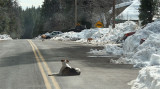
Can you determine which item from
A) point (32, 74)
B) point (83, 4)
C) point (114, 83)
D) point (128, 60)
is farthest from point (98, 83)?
point (83, 4)

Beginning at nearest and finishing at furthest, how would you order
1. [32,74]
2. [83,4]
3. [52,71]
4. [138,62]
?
[32,74] → [52,71] → [138,62] → [83,4]

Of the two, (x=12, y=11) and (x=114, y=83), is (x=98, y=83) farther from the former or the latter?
(x=12, y=11)

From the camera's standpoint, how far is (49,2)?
11725 centimetres

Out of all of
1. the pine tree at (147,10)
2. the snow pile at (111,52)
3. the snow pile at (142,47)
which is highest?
the pine tree at (147,10)

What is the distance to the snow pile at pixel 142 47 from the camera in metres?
16.9

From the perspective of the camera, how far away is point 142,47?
1892cm

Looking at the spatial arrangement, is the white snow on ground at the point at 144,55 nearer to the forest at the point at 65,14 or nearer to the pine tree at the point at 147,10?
the pine tree at the point at 147,10

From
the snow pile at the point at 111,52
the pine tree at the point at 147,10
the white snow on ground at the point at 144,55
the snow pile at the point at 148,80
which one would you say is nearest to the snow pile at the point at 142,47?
the white snow on ground at the point at 144,55

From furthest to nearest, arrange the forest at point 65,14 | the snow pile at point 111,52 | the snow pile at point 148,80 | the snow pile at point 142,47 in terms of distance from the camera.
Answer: the forest at point 65,14
the snow pile at point 111,52
the snow pile at point 142,47
the snow pile at point 148,80

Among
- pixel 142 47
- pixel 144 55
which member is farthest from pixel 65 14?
pixel 144 55

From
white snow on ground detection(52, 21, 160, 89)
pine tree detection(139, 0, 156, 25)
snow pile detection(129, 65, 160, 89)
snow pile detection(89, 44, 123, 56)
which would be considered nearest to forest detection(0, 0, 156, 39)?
pine tree detection(139, 0, 156, 25)

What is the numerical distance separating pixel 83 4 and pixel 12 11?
1812 inches

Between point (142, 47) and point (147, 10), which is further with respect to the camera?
point (147, 10)

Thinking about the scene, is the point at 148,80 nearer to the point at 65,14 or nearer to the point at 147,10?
the point at 147,10
